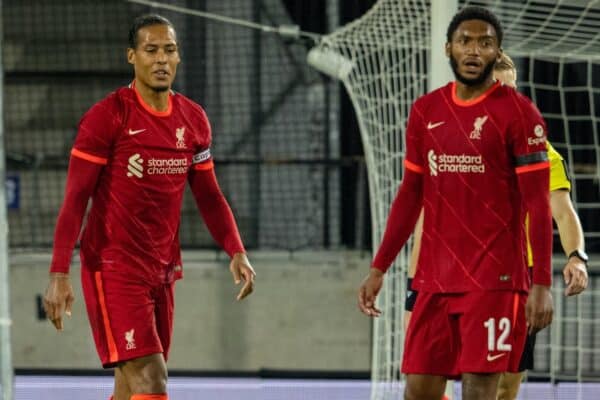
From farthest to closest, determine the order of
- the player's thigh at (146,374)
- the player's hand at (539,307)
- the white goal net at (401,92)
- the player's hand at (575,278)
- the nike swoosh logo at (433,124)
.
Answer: the white goal net at (401,92) < the player's thigh at (146,374) < the player's hand at (575,278) < the nike swoosh logo at (433,124) < the player's hand at (539,307)

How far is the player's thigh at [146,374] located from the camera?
175 inches

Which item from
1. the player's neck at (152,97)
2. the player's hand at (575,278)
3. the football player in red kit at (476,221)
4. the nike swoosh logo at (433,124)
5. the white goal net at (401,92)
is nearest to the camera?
the football player in red kit at (476,221)

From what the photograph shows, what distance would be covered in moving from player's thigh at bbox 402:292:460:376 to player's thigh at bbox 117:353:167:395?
3.01ft

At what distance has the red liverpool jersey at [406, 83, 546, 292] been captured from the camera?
3979mm

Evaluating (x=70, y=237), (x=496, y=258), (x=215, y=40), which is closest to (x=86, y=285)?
(x=70, y=237)

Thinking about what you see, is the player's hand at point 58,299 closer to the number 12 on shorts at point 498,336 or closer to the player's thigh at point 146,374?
the player's thigh at point 146,374

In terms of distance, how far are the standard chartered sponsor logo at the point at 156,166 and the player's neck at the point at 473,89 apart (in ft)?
3.74

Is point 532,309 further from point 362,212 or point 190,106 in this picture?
point 362,212

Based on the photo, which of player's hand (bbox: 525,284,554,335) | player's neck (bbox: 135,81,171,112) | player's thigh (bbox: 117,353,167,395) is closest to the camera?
player's hand (bbox: 525,284,554,335)

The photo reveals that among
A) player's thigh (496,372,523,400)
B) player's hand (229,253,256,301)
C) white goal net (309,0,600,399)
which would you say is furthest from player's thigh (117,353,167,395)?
white goal net (309,0,600,399)

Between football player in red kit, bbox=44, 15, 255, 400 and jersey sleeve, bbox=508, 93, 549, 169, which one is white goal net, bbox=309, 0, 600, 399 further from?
jersey sleeve, bbox=508, 93, 549, 169

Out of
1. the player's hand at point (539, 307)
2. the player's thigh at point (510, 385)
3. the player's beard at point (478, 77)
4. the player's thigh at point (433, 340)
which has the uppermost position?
the player's beard at point (478, 77)

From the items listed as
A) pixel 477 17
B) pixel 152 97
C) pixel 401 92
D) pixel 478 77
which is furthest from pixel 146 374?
pixel 401 92

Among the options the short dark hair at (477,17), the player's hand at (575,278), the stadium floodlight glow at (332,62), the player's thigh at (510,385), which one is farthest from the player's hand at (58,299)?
the stadium floodlight glow at (332,62)
